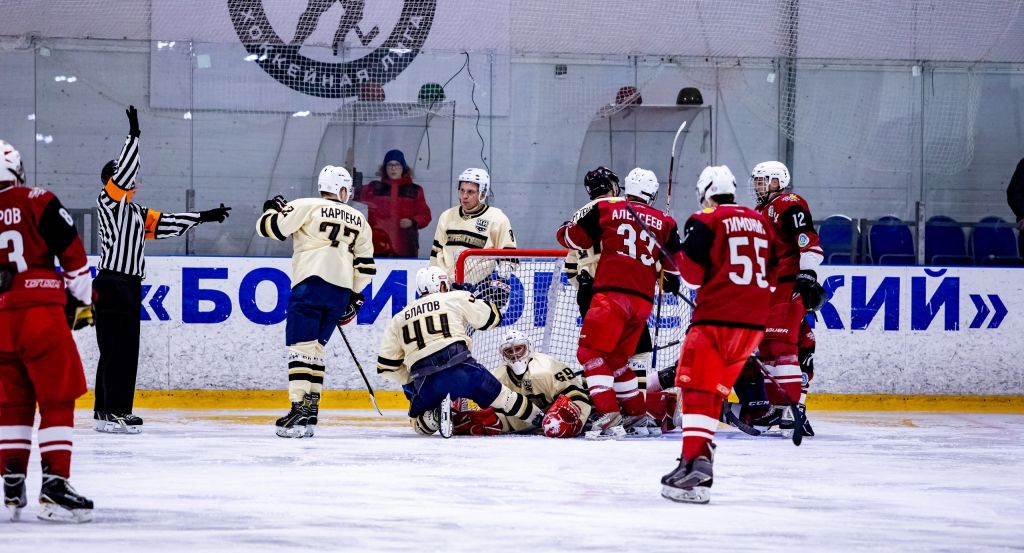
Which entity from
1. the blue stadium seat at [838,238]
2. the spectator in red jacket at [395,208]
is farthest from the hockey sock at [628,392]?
the blue stadium seat at [838,238]

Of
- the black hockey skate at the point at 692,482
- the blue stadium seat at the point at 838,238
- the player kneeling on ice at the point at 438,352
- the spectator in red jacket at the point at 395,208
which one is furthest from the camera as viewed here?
the blue stadium seat at the point at 838,238

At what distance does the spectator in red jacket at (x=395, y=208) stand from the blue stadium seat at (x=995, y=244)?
360 cm

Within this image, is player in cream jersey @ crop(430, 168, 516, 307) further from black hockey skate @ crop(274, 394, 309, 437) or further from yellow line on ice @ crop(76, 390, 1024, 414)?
black hockey skate @ crop(274, 394, 309, 437)

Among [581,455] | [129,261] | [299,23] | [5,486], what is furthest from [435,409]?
[299,23]

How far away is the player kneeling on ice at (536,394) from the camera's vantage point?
659 centimetres

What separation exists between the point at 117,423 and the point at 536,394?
2.06m

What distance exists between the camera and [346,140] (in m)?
8.95

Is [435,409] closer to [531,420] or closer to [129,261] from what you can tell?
[531,420]

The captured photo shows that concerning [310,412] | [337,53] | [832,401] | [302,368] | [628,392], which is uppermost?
[337,53]

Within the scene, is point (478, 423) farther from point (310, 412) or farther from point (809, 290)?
point (809, 290)

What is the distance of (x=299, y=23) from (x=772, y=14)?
329cm

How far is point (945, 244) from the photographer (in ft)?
29.2

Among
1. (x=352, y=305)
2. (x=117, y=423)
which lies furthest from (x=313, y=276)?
(x=117, y=423)

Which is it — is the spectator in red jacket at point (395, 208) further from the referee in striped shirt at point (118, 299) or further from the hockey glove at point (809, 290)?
the hockey glove at point (809, 290)
